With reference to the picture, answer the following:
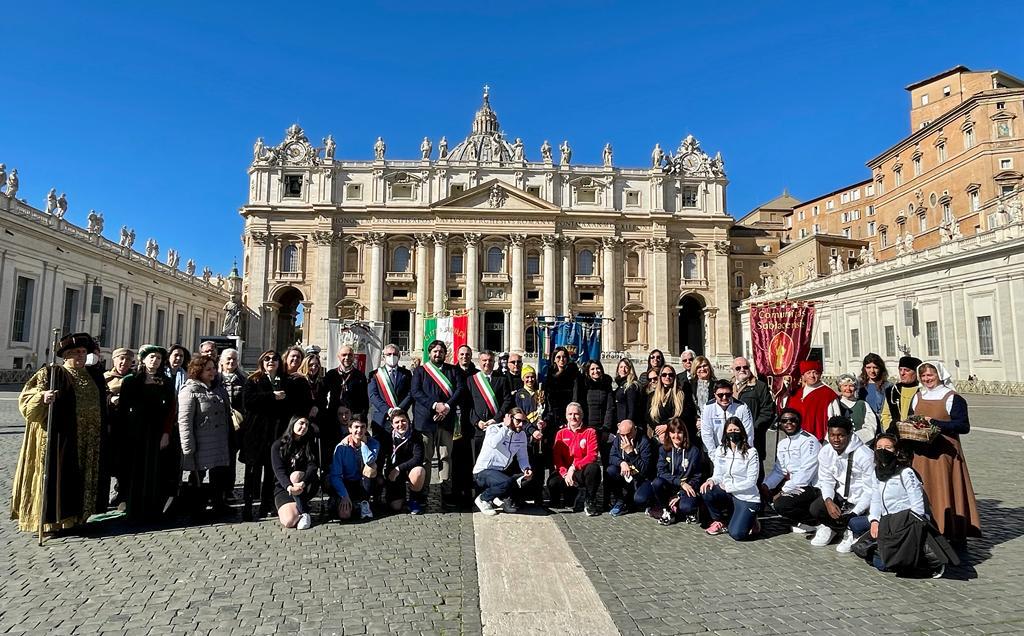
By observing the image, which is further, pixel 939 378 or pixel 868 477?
pixel 939 378

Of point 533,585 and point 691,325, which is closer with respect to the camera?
point 533,585

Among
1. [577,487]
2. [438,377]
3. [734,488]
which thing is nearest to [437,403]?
[438,377]

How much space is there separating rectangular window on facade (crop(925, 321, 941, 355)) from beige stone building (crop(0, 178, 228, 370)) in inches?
1761

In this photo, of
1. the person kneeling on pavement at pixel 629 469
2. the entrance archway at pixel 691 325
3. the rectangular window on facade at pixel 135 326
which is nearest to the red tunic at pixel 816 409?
the person kneeling on pavement at pixel 629 469

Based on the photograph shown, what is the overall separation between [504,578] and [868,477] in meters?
3.85

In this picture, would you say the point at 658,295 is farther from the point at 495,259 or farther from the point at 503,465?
the point at 503,465

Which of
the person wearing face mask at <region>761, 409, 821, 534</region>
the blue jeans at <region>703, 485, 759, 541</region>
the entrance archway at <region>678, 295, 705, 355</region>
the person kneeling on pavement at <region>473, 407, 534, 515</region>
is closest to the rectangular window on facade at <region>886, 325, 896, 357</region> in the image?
the entrance archway at <region>678, 295, 705, 355</region>

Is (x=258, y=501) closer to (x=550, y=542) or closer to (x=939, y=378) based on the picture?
(x=550, y=542)

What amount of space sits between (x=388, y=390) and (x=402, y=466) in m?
1.14

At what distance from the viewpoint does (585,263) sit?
158 feet

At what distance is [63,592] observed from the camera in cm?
424

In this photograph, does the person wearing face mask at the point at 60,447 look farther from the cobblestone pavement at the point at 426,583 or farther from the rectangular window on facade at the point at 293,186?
the rectangular window on facade at the point at 293,186

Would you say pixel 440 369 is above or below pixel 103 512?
above

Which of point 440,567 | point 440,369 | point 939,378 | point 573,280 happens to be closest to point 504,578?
point 440,567
